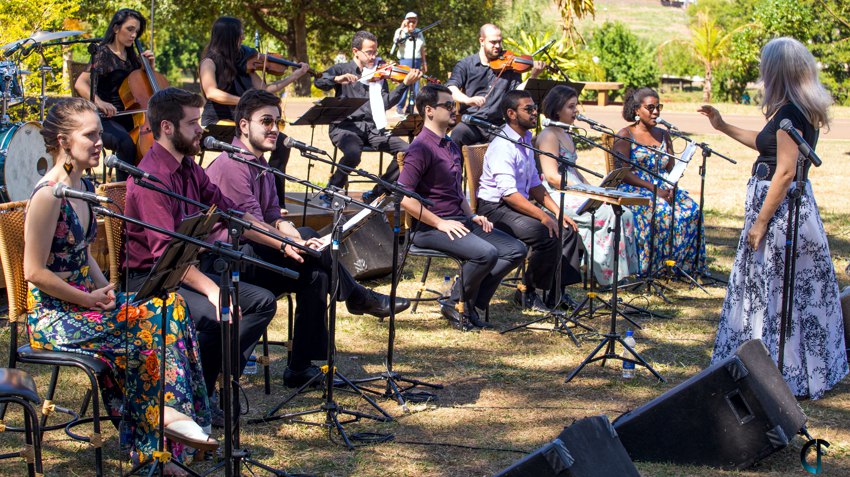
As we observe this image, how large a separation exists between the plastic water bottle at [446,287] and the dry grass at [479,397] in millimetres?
209

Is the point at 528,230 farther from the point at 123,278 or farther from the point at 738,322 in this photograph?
the point at 123,278

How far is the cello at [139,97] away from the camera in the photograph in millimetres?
7961

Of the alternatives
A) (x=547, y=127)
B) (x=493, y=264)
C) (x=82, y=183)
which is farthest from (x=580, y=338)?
(x=82, y=183)

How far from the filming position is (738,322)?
218 inches

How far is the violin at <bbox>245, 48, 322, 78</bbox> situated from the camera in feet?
27.0

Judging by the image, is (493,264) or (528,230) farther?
(528,230)

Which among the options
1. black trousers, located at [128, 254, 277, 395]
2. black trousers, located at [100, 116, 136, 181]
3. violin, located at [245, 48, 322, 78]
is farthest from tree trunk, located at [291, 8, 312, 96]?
black trousers, located at [128, 254, 277, 395]

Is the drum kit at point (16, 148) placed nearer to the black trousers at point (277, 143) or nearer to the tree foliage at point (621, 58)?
the black trousers at point (277, 143)

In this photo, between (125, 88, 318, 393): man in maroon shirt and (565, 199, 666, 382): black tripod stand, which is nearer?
(125, 88, 318, 393): man in maroon shirt

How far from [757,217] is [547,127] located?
249 cm

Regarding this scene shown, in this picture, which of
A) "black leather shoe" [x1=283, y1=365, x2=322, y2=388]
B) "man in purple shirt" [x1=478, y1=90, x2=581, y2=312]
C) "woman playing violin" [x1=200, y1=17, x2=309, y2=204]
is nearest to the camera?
"black leather shoe" [x1=283, y1=365, x2=322, y2=388]

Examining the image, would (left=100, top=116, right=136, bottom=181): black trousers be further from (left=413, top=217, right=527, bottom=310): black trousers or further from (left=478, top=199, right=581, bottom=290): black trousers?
(left=478, top=199, right=581, bottom=290): black trousers

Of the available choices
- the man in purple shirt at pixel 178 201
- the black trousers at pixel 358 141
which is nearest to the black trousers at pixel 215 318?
the man in purple shirt at pixel 178 201

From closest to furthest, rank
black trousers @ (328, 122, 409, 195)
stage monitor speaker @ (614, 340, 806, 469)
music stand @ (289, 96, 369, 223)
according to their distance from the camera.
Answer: stage monitor speaker @ (614, 340, 806, 469), music stand @ (289, 96, 369, 223), black trousers @ (328, 122, 409, 195)
